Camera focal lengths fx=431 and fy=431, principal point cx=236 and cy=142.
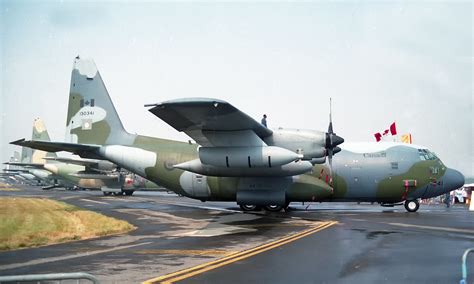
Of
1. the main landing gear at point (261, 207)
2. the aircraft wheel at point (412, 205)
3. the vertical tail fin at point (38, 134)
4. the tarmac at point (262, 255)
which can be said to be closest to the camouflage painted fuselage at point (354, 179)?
the aircraft wheel at point (412, 205)

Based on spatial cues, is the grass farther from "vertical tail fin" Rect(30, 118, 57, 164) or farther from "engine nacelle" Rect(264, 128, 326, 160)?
"vertical tail fin" Rect(30, 118, 57, 164)

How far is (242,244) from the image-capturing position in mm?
13211

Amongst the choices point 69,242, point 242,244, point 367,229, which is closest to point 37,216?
point 69,242

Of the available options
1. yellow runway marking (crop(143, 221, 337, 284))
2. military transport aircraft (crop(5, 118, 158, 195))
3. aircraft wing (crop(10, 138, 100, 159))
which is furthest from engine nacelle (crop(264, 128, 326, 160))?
military transport aircraft (crop(5, 118, 158, 195))

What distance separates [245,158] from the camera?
71.3ft

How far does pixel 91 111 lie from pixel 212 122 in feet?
39.5

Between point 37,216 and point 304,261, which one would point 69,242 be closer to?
point 304,261

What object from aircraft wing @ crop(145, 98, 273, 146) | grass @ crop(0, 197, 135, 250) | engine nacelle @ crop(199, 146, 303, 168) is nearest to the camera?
grass @ crop(0, 197, 135, 250)

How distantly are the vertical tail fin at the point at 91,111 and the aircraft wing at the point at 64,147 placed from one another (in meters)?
1.09

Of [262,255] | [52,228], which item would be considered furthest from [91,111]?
[262,255]

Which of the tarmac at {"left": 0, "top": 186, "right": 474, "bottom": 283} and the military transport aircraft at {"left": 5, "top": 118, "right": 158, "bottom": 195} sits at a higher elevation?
the military transport aircraft at {"left": 5, "top": 118, "right": 158, "bottom": 195}

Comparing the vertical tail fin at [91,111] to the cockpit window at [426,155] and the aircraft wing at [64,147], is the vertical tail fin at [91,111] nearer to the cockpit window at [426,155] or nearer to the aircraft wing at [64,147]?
the aircraft wing at [64,147]

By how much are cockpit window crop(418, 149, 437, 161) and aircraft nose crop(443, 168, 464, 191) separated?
4.04ft

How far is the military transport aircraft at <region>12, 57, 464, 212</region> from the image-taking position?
2162 cm
